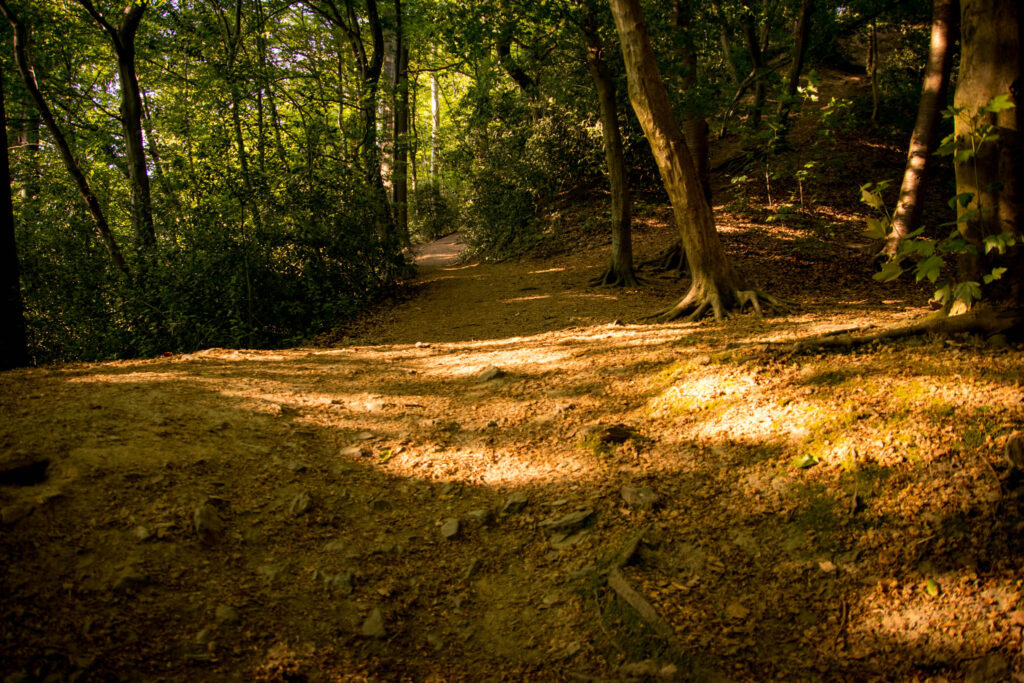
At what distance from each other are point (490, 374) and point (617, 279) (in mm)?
5573

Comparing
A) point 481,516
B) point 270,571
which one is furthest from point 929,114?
point 270,571

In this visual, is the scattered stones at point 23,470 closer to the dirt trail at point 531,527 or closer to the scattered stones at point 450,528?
the dirt trail at point 531,527

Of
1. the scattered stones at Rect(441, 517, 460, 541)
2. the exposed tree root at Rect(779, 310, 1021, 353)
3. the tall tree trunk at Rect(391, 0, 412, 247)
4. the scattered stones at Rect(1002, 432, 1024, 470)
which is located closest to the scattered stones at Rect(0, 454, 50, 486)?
the scattered stones at Rect(441, 517, 460, 541)

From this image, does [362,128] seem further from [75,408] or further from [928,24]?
[928,24]

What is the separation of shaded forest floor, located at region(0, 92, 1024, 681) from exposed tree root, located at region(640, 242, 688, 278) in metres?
6.04

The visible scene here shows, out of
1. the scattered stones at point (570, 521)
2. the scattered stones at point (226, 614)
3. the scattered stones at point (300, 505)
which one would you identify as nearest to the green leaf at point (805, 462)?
the scattered stones at point (570, 521)

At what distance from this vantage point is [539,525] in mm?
3209

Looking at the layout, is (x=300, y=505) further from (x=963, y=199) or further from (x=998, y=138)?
(x=998, y=138)

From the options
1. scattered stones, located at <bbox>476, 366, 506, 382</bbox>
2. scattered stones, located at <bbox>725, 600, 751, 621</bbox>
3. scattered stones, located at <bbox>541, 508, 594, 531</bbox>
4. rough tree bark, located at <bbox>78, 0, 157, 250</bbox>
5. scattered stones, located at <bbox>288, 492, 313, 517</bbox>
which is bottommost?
scattered stones, located at <bbox>725, 600, 751, 621</bbox>

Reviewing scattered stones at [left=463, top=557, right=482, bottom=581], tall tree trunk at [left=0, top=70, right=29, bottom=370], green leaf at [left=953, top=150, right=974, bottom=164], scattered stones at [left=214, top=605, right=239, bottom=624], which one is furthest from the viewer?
tall tree trunk at [left=0, top=70, right=29, bottom=370]

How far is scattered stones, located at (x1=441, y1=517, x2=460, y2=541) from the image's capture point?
10.4 ft

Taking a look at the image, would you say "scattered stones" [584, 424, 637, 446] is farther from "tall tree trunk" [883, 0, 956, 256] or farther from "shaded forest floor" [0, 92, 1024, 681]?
"tall tree trunk" [883, 0, 956, 256]

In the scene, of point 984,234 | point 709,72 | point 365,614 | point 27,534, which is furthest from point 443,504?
point 709,72

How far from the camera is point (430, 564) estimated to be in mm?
2969
